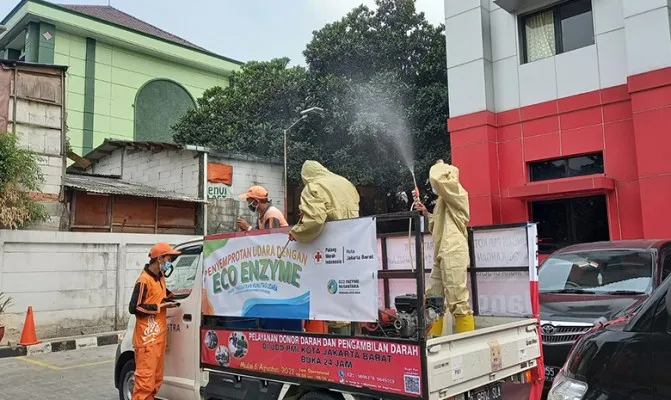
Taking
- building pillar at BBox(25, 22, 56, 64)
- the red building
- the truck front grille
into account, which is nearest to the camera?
the truck front grille

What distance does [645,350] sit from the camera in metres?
2.41

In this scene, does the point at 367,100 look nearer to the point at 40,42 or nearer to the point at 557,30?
the point at 557,30

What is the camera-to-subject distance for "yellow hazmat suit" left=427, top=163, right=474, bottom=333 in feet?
13.5

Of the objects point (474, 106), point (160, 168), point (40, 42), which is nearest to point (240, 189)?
point (160, 168)

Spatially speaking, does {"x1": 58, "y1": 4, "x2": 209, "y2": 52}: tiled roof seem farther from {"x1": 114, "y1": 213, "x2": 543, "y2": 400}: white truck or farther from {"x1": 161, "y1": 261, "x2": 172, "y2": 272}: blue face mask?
{"x1": 114, "y1": 213, "x2": 543, "y2": 400}: white truck

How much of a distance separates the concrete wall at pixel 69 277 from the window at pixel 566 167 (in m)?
9.49

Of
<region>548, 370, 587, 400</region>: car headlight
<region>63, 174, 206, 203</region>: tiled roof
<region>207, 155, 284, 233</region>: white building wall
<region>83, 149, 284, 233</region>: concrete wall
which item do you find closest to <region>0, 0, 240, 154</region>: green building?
<region>83, 149, 284, 233</region>: concrete wall

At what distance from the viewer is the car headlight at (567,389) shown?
8.55ft

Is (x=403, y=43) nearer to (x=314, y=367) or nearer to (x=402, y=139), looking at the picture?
(x=402, y=139)

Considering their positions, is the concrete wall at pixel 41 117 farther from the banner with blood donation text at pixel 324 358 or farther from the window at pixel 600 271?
the window at pixel 600 271

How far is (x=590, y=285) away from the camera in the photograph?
6.21 metres

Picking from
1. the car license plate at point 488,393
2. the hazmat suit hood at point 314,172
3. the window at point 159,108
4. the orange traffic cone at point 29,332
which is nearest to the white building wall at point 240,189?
the orange traffic cone at point 29,332

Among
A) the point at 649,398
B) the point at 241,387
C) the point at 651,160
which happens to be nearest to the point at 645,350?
the point at 649,398

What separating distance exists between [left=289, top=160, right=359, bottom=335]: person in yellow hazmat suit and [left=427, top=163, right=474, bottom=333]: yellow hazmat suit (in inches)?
27.9
